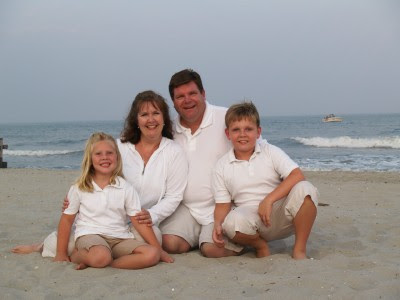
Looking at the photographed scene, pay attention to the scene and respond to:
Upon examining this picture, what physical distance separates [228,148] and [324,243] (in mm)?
1235

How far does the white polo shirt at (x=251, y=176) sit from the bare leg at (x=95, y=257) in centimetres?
97

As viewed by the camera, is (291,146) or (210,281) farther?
(291,146)

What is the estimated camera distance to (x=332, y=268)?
3254mm

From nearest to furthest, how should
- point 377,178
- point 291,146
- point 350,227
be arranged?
point 350,227 → point 377,178 → point 291,146

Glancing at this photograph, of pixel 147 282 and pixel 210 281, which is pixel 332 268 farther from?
pixel 147 282

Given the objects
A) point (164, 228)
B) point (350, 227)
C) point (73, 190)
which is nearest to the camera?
point (73, 190)

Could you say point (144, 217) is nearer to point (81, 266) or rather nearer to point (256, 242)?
point (81, 266)

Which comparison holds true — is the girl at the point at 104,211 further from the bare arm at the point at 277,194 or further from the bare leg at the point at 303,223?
the bare leg at the point at 303,223

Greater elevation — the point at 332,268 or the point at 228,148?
the point at 228,148

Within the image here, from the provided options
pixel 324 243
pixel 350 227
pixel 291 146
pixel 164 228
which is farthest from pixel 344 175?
pixel 291 146

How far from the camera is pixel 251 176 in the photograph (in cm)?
379

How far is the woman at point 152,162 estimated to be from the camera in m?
3.86

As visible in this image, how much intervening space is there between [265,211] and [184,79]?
1.31m

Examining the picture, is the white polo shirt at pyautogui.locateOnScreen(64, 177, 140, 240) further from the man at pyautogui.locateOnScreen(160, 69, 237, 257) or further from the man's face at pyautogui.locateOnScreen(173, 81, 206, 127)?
the man's face at pyautogui.locateOnScreen(173, 81, 206, 127)
